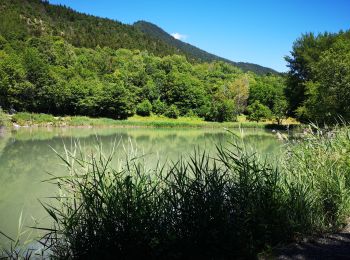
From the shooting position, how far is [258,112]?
63.8 metres

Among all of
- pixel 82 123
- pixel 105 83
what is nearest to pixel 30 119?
pixel 82 123

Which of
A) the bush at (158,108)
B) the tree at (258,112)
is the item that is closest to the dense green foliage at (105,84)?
the bush at (158,108)

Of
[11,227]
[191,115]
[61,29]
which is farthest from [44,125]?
[61,29]

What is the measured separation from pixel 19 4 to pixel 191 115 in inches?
2965

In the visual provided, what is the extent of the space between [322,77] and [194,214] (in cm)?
2824

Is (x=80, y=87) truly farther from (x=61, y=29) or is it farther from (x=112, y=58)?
(x=61, y=29)

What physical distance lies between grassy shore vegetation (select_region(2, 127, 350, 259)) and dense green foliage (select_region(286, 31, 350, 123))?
14.2 metres

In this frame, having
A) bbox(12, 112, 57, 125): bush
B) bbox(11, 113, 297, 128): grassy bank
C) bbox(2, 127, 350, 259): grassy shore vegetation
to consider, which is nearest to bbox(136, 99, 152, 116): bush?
bbox(11, 113, 297, 128): grassy bank

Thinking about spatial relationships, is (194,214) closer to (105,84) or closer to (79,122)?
(79,122)

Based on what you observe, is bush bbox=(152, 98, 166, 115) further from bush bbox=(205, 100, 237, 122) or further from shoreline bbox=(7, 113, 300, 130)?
shoreline bbox=(7, 113, 300, 130)

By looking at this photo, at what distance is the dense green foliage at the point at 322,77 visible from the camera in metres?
26.8

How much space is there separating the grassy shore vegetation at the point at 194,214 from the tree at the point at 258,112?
5964 centimetres

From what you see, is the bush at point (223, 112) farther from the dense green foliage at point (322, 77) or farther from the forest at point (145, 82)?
the dense green foliage at point (322, 77)

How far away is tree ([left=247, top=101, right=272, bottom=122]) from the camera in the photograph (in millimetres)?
63175
